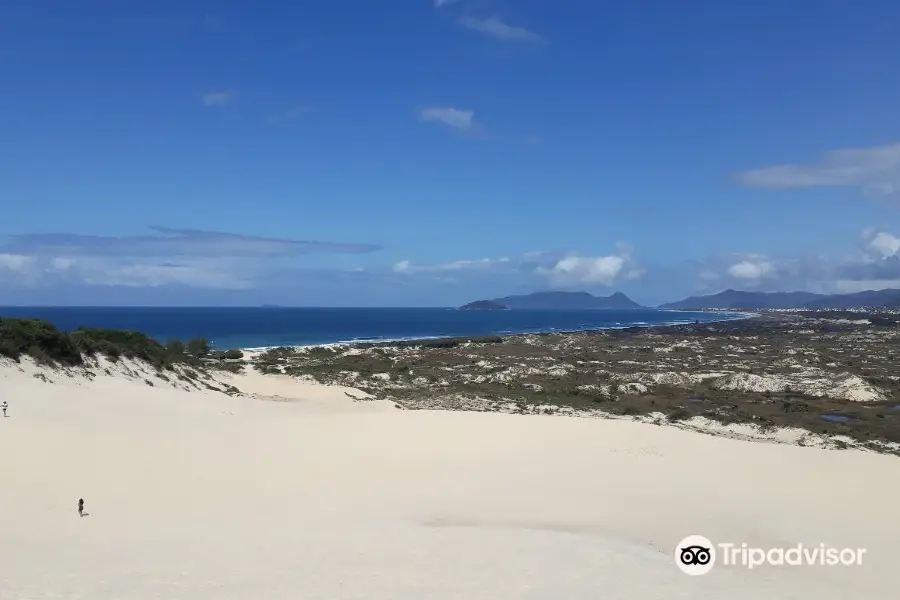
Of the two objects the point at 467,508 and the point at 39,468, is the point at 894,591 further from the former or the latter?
the point at 39,468

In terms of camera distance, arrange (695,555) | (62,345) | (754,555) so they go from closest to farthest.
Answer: (695,555) < (754,555) < (62,345)

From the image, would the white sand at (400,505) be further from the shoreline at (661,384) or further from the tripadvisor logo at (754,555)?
the shoreline at (661,384)

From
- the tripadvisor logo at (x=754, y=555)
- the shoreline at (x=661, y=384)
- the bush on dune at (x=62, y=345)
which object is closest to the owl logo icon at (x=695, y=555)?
the tripadvisor logo at (x=754, y=555)

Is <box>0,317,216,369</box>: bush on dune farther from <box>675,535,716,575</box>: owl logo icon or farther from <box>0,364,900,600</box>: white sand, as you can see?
<box>675,535,716,575</box>: owl logo icon

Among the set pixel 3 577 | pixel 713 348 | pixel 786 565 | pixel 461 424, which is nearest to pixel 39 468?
pixel 3 577

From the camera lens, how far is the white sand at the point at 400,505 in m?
8.73

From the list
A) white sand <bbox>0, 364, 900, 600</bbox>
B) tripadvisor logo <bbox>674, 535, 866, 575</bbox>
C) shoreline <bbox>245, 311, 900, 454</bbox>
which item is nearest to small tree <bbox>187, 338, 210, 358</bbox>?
shoreline <bbox>245, 311, 900, 454</bbox>

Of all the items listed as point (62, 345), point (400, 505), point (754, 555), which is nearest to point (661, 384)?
point (754, 555)

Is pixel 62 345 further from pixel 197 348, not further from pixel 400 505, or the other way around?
pixel 197 348

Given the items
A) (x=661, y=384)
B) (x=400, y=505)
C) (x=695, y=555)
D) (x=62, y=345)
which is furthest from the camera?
(x=661, y=384)

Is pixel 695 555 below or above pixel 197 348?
below

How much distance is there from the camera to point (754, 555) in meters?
11.1

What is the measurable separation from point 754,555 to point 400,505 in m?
6.85

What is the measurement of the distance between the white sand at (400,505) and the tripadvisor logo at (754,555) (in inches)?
11.3
